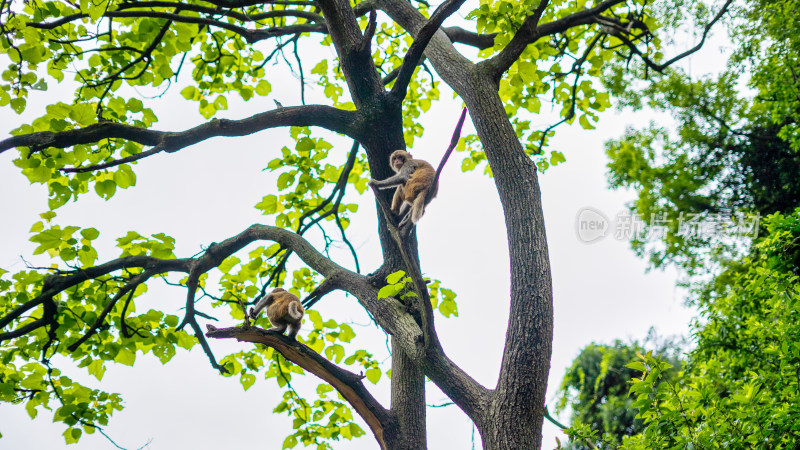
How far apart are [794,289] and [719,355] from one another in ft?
5.08

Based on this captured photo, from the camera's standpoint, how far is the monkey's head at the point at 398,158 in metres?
4.21

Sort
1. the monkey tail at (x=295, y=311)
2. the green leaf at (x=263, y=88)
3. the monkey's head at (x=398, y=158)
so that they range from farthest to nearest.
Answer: the green leaf at (x=263, y=88) → the monkey tail at (x=295, y=311) → the monkey's head at (x=398, y=158)

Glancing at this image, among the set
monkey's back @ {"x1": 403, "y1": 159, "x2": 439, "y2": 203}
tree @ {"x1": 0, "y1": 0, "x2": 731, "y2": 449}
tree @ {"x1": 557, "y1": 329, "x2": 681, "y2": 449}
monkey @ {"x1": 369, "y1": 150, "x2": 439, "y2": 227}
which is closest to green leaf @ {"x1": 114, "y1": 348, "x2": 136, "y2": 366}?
tree @ {"x1": 0, "y1": 0, "x2": 731, "y2": 449}

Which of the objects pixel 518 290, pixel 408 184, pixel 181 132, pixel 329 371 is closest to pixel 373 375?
pixel 329 371

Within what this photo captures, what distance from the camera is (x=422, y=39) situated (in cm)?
349

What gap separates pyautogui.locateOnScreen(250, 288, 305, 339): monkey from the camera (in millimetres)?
4398

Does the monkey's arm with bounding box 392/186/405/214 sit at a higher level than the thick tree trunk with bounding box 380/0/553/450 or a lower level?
higher

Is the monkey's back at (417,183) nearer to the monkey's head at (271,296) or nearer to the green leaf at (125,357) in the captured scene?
the monkey's head at (271,296)

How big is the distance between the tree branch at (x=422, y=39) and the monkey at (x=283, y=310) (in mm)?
1622

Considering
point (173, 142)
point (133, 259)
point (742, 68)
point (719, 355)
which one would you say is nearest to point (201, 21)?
point (173, 142)

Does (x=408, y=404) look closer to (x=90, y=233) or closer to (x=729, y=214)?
(x=90, y=233)

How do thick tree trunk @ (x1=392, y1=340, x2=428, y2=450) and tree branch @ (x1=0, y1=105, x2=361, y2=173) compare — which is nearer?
tree branch @ (x1=0, y1=105, x2=361, y2=173)

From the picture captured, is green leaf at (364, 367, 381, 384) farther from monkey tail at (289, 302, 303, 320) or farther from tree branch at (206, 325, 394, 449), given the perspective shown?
tree branch at (206, 325, 394, 449)

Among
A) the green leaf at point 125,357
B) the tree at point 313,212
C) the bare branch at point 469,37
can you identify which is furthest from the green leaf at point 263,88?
the green leaf at point 125,357
